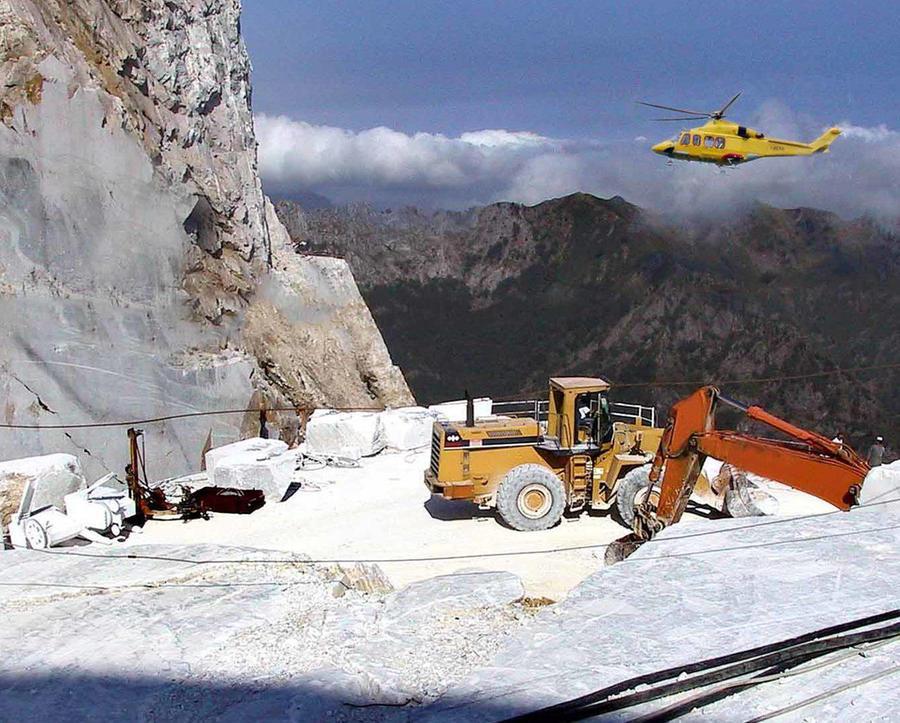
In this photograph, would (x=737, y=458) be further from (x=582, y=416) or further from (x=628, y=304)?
(x=628, y=304)

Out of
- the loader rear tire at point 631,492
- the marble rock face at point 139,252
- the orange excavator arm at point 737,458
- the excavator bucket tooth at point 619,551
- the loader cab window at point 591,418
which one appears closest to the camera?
the orange excavator arm at point 737,458

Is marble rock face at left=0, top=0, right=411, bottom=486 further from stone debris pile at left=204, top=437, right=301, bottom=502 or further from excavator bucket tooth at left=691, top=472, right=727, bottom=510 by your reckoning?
excavator bucket tooth at left=691, top=472, right=727, bottom=510

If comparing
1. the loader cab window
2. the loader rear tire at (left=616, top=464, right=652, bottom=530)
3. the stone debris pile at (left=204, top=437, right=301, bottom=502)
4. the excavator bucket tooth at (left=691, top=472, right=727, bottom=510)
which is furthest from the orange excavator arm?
the stone debris pile at (left=204, top=437, right=301, bottom=502)

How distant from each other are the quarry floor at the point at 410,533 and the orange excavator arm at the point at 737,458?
1226mm

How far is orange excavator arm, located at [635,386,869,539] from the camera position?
9.82 m

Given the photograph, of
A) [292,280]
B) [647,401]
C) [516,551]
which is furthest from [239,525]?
[647,401]

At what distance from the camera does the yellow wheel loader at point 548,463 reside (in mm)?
12539

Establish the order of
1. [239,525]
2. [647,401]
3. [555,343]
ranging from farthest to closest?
[555,343]
[647,401]
[239,525]

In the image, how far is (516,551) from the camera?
11.8 metres

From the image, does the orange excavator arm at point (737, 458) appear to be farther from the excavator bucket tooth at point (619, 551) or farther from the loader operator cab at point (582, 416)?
the loader operator cab at point (582, 416)

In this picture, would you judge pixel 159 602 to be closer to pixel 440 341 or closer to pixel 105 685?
pixel 105 685

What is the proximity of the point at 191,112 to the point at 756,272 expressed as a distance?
141 feet

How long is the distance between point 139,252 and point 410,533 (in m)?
7.78

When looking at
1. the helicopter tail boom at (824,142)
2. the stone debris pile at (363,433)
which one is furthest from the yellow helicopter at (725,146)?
the stone debris pile at (363,433)
